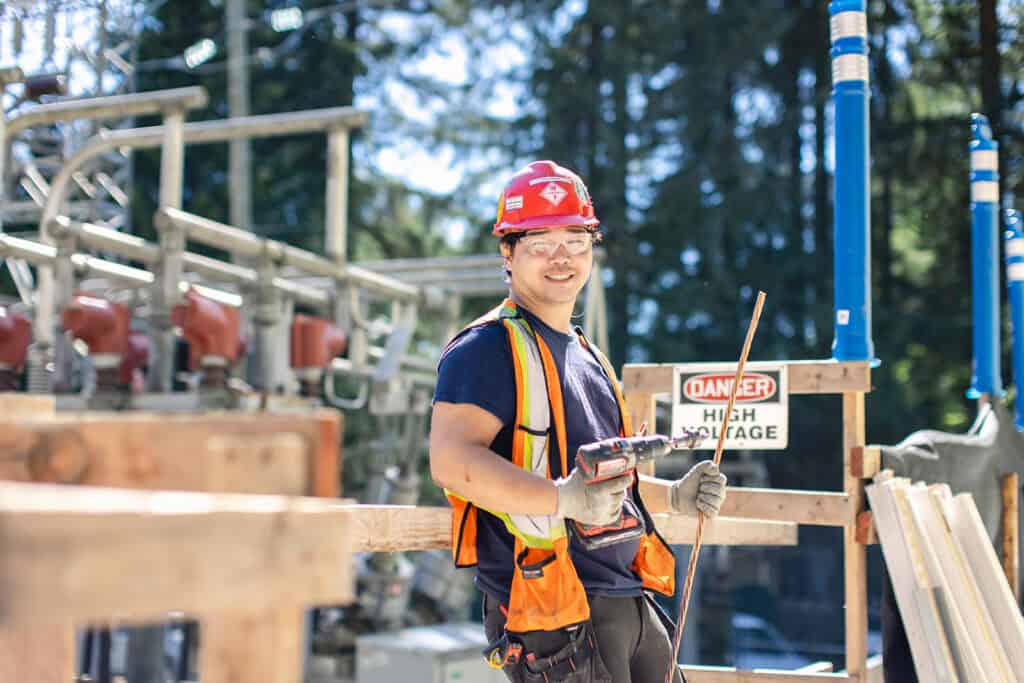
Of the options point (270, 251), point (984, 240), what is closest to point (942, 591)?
point (984, 240)

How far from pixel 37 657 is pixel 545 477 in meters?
1.18

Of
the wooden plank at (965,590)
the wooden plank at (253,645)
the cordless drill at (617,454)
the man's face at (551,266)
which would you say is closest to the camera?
the wooden plank at (253,645)

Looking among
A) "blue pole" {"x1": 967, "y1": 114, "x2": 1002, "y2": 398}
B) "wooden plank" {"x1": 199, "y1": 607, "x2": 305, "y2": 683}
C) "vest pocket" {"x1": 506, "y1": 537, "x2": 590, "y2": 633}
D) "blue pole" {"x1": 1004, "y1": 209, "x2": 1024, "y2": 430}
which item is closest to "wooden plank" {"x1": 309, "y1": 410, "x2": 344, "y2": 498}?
"wooden plank" {"x1": 199, "y1": 607, "x2": 305, "y2": 683}

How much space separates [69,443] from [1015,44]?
15585 mm

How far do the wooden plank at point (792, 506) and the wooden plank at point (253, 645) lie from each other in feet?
10.7

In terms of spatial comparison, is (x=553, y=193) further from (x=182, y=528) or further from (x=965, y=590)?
(x=965, y=590)

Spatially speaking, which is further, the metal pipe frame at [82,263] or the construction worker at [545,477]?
the metal pipe frame at [82,263]

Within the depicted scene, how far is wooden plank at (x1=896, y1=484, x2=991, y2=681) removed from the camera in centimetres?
441

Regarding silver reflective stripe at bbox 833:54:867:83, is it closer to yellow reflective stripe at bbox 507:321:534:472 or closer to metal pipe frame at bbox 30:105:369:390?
yellow reflective stripe at bbox 507:321:534:472

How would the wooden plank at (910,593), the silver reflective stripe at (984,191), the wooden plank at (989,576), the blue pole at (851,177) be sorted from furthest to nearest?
the silver reflective stripe at (984,191) < the blue pole at (851,177) < the wooden plank at (989,576) < the wooden plank at (910,593)

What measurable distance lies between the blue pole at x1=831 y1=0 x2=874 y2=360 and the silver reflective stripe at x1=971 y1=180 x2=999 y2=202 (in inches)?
80.2

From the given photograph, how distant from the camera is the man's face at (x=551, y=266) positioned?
334 centimetres

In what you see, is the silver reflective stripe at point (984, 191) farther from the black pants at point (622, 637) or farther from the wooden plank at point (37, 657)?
the wooden plank at point (37, 657)

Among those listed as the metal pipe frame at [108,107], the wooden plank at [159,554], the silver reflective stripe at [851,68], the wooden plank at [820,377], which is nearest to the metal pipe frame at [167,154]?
the metal pipe frame at [108,107]
